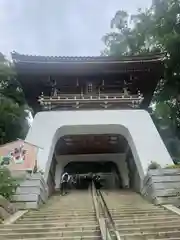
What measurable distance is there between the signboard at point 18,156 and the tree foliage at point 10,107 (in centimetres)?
568

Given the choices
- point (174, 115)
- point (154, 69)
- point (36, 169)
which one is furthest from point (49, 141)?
point (174, 115)

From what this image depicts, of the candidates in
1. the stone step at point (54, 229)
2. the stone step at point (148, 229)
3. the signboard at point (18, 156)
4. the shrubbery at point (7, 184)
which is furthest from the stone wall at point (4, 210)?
the stone step at point (148, 229)

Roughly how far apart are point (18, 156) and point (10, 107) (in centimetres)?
629

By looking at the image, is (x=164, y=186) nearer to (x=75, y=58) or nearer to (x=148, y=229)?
(x=148, y=229)

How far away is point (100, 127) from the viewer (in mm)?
13383

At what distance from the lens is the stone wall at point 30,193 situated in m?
8.62

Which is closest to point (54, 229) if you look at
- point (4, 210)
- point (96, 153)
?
point (4, 210)

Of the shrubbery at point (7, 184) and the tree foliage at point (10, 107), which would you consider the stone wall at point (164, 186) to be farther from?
the tree foliage at point (10, 107)

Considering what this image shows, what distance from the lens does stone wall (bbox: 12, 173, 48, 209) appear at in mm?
8617

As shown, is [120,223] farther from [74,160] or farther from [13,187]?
[74,160]

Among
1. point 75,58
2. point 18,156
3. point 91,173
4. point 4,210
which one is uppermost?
point 75,58

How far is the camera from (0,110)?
15.5 meters

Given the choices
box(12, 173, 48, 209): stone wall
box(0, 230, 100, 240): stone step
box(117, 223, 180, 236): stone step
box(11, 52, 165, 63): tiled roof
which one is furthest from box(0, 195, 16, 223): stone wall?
box(11, 52, 165, 63): tiled roof

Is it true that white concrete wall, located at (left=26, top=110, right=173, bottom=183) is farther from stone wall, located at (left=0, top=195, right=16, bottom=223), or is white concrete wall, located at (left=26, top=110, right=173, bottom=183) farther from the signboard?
stone wall, located at (left=0, top=195, right=16, bottom=223)
